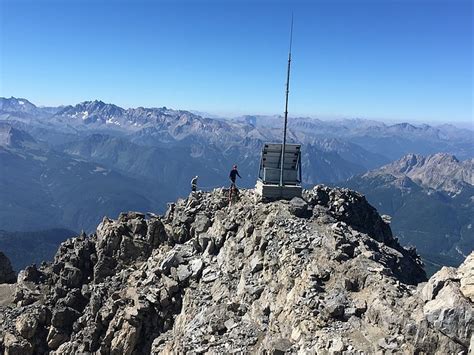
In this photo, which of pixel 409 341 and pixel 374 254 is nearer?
pixel 409 341

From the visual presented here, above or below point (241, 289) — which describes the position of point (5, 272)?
below

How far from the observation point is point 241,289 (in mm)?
32094

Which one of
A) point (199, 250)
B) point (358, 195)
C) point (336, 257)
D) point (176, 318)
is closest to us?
point (336, 257)

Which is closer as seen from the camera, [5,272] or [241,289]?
[241,289]

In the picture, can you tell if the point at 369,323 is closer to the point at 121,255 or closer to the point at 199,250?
the point at 199,250

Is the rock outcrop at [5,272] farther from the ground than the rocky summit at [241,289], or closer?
closer

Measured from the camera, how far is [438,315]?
2192 centimetres

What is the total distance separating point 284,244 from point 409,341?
39.5 feet

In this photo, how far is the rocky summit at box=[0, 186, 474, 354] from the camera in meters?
23.6

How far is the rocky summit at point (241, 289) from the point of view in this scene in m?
23.6

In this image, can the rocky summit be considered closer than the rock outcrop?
Yes

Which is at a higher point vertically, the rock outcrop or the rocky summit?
the rocky summit

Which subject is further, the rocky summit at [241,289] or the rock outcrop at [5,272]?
the rock outcrop at [5,272]

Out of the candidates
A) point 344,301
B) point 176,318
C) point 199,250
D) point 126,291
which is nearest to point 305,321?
point 344,301
